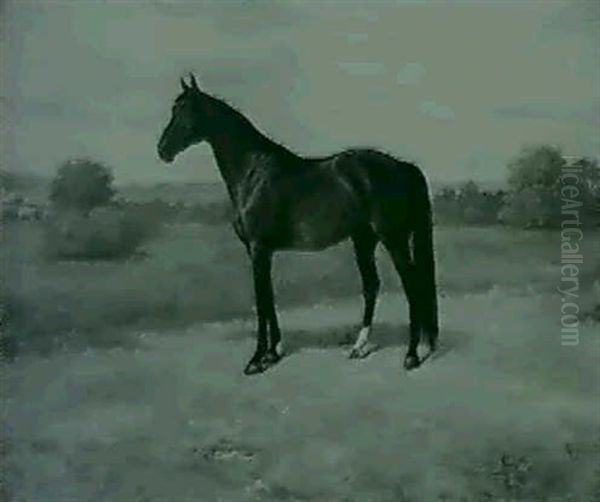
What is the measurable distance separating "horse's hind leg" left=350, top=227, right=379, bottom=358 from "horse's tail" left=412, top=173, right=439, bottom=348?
0.07 metres

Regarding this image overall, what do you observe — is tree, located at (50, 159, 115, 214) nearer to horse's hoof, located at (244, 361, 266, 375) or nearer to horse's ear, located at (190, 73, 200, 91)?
horse's ear, located at (190, 73, 200, 91)

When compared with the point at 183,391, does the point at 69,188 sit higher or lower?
higher

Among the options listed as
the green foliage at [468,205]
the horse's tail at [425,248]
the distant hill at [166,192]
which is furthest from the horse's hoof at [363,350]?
the distant hill at [166,192]

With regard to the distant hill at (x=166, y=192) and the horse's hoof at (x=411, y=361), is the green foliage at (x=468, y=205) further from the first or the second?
the distant hill at (x=166, y=192)

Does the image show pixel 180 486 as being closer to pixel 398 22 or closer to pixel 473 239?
pixel 473 239

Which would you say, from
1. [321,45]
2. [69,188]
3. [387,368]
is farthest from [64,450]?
[321,45]

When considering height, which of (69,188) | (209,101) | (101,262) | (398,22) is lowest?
(101,262)

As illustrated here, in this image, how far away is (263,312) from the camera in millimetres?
1773

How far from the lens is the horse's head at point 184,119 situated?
5.83 ft

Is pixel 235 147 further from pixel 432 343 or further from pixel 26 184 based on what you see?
pixel 432 343

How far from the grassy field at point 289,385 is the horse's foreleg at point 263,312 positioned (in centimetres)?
1

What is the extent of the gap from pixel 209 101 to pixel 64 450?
23.4 inches

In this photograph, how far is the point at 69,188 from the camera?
1.76 meters

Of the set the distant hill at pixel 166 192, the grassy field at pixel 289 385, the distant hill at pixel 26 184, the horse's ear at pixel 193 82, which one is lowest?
the grassy field at pixel 289 385
